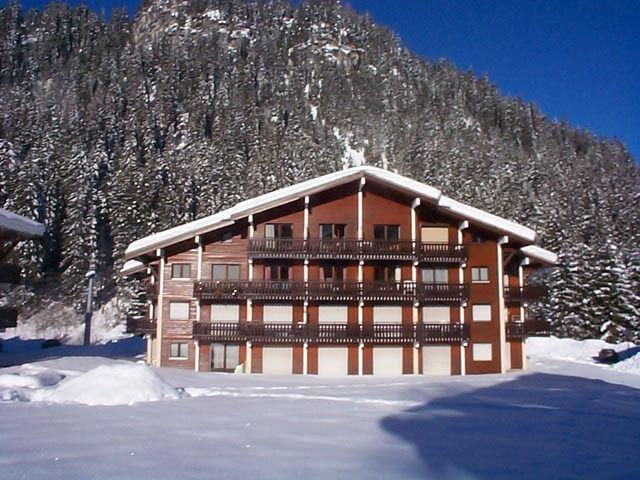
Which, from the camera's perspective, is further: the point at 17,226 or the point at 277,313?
the point at 277,313

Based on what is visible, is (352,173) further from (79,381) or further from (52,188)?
(52,188)

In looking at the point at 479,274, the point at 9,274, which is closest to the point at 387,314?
the point at 479,274

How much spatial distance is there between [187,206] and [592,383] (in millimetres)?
53126

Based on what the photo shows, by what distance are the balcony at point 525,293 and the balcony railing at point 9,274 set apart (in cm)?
2782

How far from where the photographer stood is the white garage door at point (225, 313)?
32188mm

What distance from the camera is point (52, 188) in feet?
217

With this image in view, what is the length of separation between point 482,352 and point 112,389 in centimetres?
2460

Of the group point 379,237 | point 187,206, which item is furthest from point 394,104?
point 379,237

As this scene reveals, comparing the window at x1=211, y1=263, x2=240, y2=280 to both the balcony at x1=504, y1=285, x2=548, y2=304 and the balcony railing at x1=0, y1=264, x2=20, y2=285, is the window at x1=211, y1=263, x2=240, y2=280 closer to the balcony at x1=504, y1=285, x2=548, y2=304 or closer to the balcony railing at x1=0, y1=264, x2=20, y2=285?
the balcony railing at x1=0, y1=264, x2=20, y2=285

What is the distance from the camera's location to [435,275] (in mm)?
33562

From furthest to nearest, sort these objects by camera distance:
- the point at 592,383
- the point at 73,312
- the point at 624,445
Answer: the point at 73,312 → the point at 592,383 → the point at 624,445

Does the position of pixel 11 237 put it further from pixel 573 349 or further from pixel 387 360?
pixel 573 349

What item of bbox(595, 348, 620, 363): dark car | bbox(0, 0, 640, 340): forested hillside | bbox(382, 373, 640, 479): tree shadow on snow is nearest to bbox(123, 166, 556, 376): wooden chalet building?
bbox(595, 348, 620, 363): dark car

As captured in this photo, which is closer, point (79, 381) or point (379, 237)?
point (79, 381)
